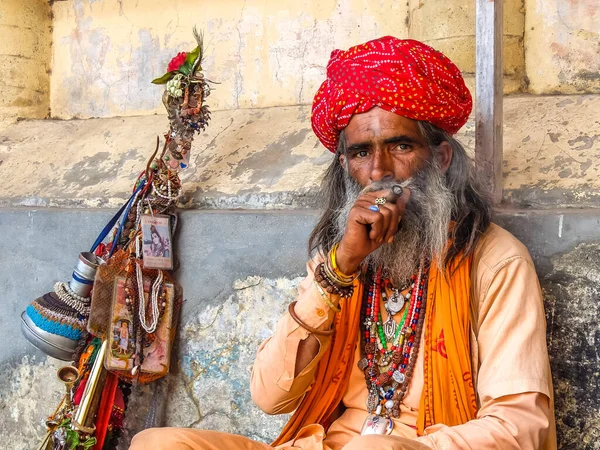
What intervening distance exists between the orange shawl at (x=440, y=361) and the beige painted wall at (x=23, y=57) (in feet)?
9.84

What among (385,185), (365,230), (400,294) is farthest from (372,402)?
(385,185)

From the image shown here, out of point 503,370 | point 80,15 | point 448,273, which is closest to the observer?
point 503,370

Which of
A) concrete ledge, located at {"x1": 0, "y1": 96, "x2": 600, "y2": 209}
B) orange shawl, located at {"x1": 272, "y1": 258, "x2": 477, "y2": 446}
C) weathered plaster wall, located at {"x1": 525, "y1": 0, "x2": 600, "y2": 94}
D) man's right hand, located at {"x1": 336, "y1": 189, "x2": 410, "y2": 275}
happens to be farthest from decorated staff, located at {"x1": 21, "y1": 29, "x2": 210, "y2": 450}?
weathered plaster wall, located at {"x1": 525, "y1": 0, "x2": 600, "y2": 94}

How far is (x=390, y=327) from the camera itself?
2.62m

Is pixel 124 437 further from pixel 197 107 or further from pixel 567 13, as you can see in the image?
pixel 567 13

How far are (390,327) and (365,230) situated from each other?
1.26 ft

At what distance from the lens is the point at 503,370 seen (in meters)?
2.23

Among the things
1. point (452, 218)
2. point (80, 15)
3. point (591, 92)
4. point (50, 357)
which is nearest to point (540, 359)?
point (452, 218)

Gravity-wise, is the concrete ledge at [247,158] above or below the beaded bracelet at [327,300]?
above

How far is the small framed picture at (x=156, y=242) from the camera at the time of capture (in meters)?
3.44

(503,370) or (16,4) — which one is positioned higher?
(16,4)

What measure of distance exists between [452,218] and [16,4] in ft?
10.8

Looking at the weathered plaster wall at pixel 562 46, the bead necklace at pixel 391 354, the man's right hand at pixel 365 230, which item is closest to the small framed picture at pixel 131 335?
the bead necklace at pixel 391 354

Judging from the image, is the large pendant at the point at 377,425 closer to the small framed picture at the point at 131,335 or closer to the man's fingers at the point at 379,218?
the man's fingers at the point at 379,218
